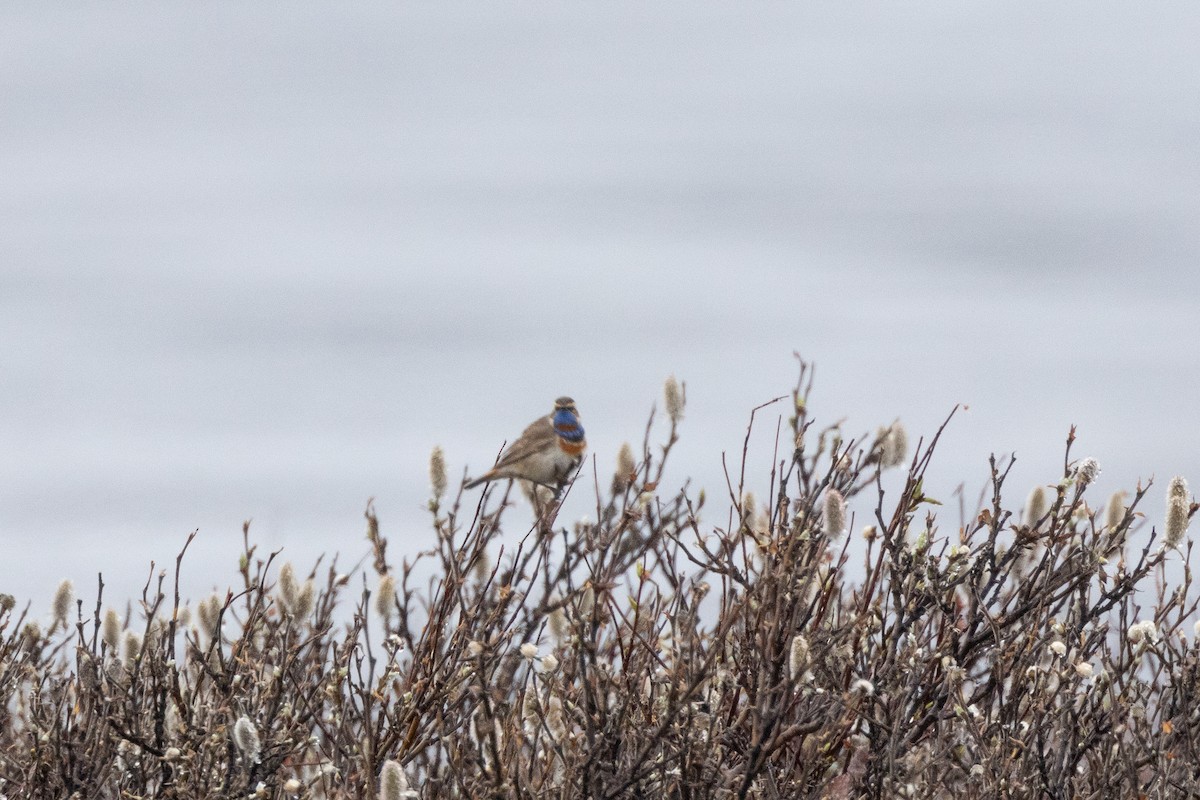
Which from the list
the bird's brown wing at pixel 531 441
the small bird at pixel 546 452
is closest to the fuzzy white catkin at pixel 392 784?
the small bird at pixel 546 452

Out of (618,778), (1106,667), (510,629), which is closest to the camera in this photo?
(618,778)

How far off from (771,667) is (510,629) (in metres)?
0.89

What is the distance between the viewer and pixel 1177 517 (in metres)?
4.95

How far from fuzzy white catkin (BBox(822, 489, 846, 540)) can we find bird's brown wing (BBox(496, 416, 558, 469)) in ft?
17.8

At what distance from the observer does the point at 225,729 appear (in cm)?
419

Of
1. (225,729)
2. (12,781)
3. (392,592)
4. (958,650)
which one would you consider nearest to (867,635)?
(958,650)

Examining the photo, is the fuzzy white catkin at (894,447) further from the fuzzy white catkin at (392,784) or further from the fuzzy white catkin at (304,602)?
the fuzzy white catkin at (392,784)

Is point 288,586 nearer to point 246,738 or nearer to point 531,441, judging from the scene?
point 246,738

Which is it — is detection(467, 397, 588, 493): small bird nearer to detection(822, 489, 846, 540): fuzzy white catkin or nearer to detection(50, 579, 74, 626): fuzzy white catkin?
detection(50, 579, 74, 626): fuzzy white catkin

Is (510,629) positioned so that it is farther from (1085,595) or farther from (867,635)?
(1085,595)

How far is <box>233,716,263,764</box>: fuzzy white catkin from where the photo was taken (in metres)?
3.79

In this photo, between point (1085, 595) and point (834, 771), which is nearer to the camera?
point (834, 771)

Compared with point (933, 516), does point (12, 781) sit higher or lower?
lower

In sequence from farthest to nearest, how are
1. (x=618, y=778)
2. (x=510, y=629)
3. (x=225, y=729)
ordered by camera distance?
(x=510, y=629), (x=225, y=729), (x=618, y=778)
